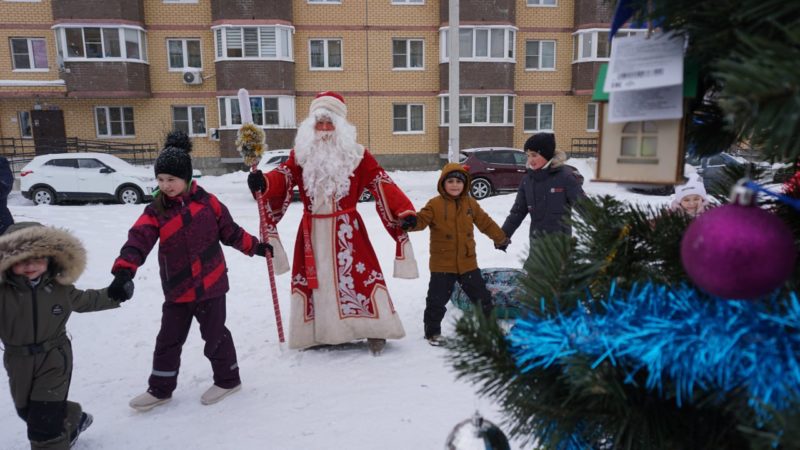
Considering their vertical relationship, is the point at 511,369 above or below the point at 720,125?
below

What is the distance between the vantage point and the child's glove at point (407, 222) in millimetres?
4188

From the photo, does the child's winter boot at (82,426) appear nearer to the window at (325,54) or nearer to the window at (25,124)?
the window at (325,54)

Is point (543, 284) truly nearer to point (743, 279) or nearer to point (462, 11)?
point (743, 279)

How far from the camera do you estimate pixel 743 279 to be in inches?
27.3

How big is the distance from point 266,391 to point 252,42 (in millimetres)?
19841

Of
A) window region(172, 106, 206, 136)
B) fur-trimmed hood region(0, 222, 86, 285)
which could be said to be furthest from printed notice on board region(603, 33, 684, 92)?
window region(172, 106, 206, 136)

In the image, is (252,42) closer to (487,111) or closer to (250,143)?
(487,111)

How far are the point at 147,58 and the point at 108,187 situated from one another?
9284 millimetres

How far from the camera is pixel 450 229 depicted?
4.50 meters

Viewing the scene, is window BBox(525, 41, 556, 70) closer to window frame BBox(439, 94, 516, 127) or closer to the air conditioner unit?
window frame BBox(439, 94, 516, 127)

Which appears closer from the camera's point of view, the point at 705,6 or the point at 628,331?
the point at 705,6

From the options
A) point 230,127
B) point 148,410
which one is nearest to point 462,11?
point 230,127

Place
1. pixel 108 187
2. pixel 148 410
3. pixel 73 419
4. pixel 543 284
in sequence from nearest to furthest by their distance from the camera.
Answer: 1. pixel 543 284
2. pixel 73 419
3. pixel 148 410
4. pixel 108 187

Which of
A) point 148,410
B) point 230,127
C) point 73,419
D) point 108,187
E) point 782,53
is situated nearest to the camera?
point 782,53
